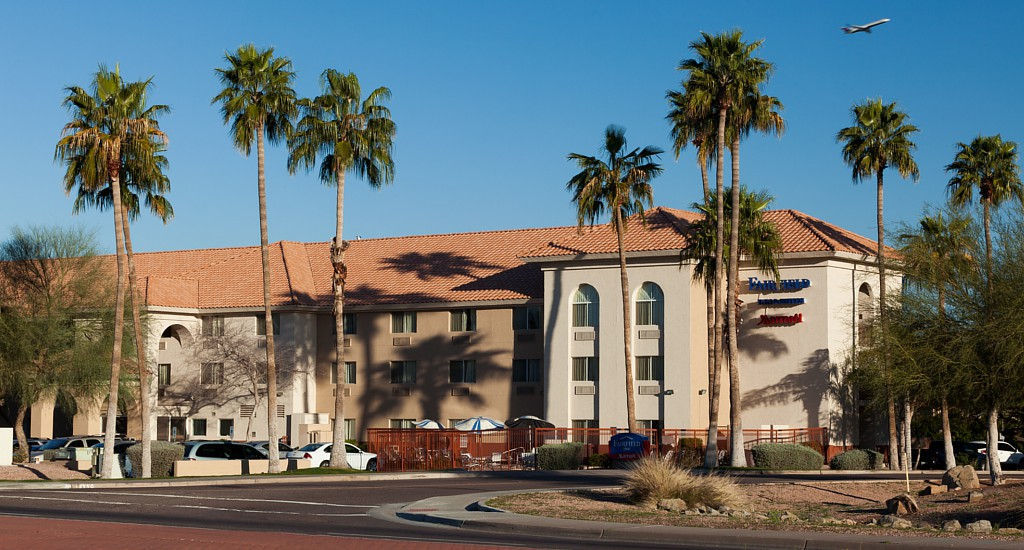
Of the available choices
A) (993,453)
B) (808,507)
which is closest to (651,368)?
(993,453)

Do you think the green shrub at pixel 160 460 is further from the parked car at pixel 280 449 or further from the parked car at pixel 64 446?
the parked car at pixel 64 446

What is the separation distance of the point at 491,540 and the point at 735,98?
103 ft

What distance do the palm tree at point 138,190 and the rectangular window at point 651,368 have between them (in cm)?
2170

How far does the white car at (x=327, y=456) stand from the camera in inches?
1973

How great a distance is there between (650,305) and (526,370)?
7509mm

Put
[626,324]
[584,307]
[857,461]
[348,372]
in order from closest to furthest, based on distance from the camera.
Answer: [857,461]
[626,324]
[584,307]
[348,372]

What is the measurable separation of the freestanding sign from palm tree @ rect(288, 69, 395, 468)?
10607mm

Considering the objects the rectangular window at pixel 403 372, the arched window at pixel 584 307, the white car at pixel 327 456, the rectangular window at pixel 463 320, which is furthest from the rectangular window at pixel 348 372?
the white car at pixel 327 456

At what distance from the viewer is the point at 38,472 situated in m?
44.0

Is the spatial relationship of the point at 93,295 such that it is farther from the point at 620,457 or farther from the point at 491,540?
the point at 491,540

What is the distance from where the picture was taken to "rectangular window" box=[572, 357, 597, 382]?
59156 mm

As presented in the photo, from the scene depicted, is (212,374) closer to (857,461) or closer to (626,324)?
(626,324)

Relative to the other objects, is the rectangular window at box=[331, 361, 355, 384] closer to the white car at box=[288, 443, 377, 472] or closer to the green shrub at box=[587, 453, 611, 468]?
the white car at box=[288, 443, 377, 472]

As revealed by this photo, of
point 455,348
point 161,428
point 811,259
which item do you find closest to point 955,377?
point 811,259
